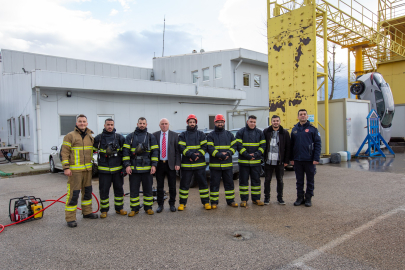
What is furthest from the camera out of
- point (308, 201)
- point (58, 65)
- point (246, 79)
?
point (246, 79)

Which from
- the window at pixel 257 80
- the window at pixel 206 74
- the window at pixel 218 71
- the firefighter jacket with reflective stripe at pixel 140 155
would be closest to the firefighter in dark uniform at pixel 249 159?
the firefighter jacket with reflective stripe at pixel 140 155

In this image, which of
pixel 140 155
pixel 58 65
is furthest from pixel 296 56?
pixel 58 65

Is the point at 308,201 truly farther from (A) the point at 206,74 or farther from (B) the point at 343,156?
(A) the point at 206,74

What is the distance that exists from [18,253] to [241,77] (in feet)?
61.5

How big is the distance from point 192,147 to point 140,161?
1033 mm

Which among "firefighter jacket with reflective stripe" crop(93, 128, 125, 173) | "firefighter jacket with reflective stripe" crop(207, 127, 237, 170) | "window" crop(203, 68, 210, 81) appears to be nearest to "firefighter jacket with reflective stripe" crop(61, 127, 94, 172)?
"firefighter jacket with reflective stripe" crop(93, 128, 125, 173)

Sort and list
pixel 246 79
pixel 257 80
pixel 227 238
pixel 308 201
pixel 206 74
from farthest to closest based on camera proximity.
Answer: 1. pixel 257 80
2. pixel 206 74
3. pixel 246 79
4. pixel 308 201
5. pixel 227 238

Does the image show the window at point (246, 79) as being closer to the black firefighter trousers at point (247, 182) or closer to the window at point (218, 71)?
the window at point (218, 71)

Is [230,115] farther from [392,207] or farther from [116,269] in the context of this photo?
[116,269]

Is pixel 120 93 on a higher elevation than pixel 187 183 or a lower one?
higher

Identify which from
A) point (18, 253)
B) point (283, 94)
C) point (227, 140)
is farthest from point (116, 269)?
point (283, 94)

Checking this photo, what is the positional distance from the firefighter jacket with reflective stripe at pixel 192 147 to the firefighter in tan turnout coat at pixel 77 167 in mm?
1726

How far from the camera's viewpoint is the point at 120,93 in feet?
47.9

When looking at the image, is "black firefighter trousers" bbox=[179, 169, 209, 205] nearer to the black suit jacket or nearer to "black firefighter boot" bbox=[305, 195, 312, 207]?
the black suit jacket
